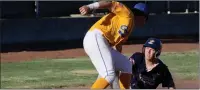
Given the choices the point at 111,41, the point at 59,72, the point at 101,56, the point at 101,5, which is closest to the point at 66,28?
the point at 59,72

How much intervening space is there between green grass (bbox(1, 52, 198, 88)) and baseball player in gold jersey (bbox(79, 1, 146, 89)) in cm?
429

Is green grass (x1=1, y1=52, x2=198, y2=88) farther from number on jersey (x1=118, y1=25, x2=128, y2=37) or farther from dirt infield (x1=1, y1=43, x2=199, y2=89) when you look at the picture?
number on jersey (x1=118, y1=25, x2=128, y2=37)

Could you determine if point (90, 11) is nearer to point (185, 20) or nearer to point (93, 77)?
point (93, 77)

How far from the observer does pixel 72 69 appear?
14.7 meters

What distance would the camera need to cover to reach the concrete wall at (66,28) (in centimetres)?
2217

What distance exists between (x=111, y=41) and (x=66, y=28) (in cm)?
1709

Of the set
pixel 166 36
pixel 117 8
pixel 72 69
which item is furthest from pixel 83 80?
pixel 166 36

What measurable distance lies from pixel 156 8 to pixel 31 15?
35.6ft

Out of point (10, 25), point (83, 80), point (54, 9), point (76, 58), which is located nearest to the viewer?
point (83, 80)

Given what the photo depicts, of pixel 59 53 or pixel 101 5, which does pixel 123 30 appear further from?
pixel 59 53

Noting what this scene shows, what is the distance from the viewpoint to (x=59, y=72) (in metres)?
13.9

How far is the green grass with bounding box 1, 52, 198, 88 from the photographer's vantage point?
11547 mm

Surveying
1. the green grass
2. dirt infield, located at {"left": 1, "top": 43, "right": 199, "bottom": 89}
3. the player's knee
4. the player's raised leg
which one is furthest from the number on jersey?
dirt infield, located at {"left": 1, "top": 43, "right": 199, "bottom": 89}

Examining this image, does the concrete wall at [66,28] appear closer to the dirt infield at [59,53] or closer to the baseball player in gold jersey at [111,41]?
the dirt infield at [59,53]
